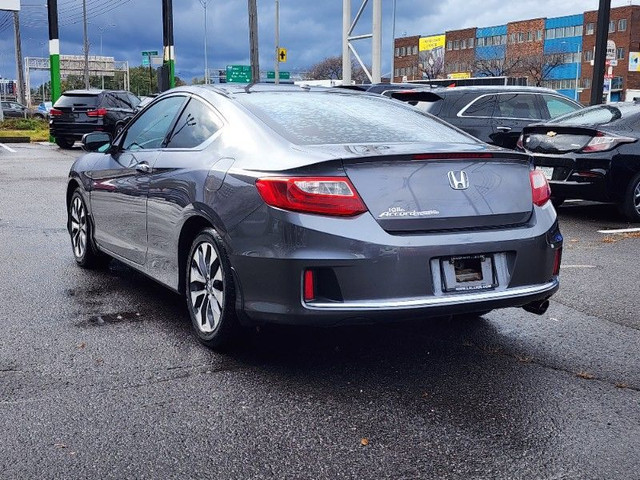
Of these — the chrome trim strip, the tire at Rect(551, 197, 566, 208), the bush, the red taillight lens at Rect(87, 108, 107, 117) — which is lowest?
the bush

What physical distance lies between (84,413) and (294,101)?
2341 millimetres

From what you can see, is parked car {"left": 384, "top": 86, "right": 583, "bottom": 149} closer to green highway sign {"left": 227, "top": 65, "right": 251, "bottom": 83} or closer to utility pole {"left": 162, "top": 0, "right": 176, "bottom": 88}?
utility pole {"left": 162, "top": 0, "right": 176, "bottom": 88}

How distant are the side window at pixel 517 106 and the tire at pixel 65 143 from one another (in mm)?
16006

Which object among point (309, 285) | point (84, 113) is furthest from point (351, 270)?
point (84, 113)

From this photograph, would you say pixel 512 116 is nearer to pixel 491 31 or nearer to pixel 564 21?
pixel 564 21

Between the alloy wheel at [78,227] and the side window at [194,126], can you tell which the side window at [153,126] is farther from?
the alloy wheel at [78,227]

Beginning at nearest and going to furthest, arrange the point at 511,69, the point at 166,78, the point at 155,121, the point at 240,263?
the point at 240,263 → the point at 155,121 → the point at 166,78 → the point at 511,69

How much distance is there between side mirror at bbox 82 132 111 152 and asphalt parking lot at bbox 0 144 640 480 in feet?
4.20

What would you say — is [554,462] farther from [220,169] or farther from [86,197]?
[86,197]

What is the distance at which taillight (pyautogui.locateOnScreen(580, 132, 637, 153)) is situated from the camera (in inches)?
371

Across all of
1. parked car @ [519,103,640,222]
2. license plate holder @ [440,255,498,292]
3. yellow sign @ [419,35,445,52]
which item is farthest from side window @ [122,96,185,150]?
yellow sign @ [419,35,445,52]

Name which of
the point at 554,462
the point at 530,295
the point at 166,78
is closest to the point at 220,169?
the point at 530,295

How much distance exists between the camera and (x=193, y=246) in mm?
4547

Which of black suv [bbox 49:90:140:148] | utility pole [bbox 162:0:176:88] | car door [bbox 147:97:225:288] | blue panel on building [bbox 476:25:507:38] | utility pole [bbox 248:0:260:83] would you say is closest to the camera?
car door [bbox 147:97:225:288]
